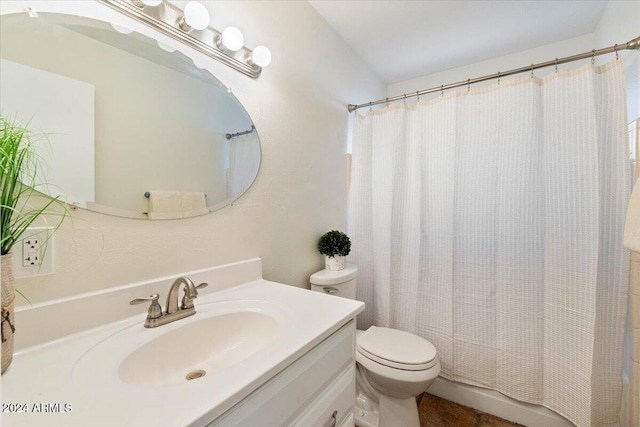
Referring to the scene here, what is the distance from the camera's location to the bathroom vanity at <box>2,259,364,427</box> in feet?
1.49

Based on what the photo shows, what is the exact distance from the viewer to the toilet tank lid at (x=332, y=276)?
147 centimetres

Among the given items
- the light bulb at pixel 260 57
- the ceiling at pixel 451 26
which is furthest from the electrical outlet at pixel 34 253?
the ceiling at pixel 451 26

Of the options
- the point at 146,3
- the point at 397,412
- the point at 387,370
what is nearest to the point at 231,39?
the point at 146,3

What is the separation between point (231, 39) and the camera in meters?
1.06

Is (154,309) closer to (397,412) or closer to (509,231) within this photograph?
(397,412)

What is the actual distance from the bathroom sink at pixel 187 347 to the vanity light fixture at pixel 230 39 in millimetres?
1002

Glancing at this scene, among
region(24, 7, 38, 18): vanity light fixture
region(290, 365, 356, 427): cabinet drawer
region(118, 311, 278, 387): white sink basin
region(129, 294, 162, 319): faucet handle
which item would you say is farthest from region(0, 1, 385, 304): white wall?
region(290, 365, 356, 427): cabinet drawer

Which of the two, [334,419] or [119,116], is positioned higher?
[119,116]

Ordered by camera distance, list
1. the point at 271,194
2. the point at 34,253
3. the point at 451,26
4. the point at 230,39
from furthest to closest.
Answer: the point at 451,26 → the point at 271,194 → the point at 230,39 → the point at 34,253

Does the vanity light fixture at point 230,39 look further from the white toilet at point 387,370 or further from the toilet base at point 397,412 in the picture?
the toilet base at point 397,412

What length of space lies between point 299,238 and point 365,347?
2.22ft

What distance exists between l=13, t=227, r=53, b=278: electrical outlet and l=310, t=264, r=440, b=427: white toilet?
1.08 m

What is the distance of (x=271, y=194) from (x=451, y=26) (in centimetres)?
162

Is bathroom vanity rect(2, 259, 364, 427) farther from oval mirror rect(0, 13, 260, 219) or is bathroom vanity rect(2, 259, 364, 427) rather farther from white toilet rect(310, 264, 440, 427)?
white toilet rect(310, 264, 440, 427)
